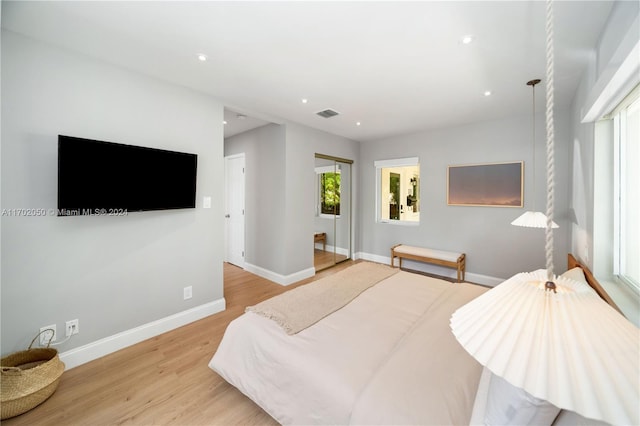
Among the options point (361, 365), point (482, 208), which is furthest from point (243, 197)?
point (482, 208)

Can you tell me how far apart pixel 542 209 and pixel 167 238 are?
4824 mm

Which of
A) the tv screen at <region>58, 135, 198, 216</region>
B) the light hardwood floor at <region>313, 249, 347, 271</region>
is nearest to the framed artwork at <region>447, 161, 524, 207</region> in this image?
the light hardwood floor at <region>313, 249, 347, 271</region>

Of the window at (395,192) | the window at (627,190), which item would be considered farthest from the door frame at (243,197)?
the window at (627,190)

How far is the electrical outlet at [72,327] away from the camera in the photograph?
6.84 feet

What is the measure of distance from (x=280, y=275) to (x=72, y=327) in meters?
2.37

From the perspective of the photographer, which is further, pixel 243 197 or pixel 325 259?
pixel 325 259

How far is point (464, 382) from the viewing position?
1186mm

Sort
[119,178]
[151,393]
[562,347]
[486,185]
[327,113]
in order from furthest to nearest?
1. [486,185]
2. [327,113]
3. [119,178]
4. [151,393]
5. [562,347]

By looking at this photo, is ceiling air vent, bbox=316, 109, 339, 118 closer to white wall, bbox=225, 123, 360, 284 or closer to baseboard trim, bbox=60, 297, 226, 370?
white wall, bbox=225, 123, 360, 284

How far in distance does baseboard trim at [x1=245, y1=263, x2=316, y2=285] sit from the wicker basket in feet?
8.16

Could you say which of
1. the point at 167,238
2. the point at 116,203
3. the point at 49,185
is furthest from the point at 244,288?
the point at 49,185

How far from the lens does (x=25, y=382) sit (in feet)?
5.39

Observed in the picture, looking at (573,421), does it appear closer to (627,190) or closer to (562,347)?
(562,347)

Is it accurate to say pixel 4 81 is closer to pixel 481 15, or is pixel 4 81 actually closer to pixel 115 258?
pixel 115 258
